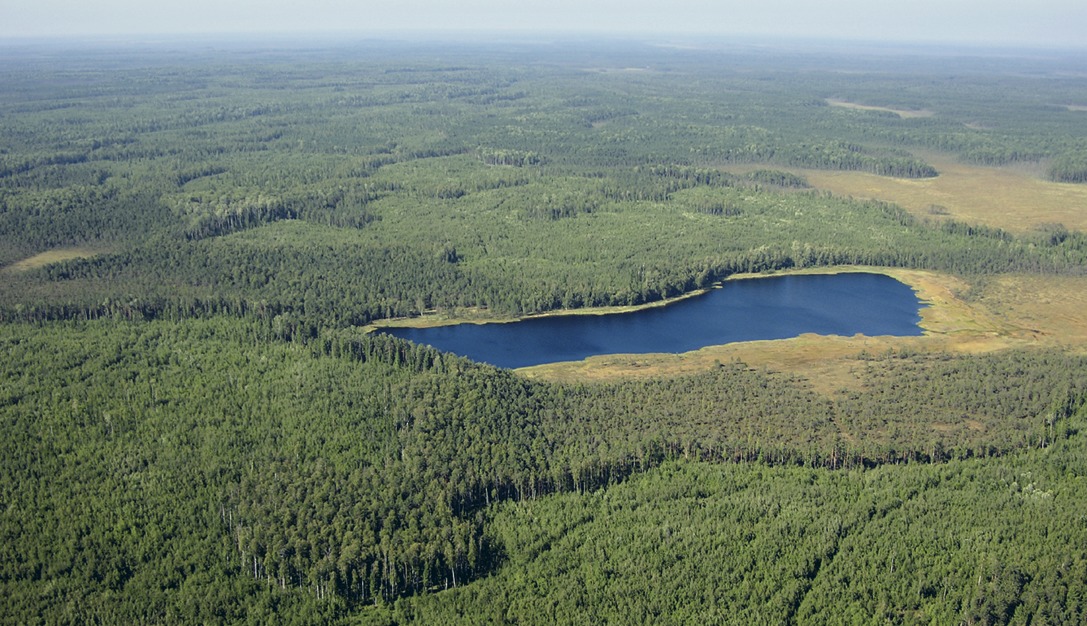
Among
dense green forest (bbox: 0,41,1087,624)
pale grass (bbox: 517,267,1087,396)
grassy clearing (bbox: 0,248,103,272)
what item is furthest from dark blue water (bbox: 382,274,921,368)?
grassy clearing (bbox: 0,248,103,272)

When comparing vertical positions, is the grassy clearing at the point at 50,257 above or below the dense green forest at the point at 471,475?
above

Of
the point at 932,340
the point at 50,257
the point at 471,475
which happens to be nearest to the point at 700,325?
the point at 932,340

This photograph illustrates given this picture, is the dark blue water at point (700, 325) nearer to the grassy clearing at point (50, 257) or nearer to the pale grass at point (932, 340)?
the pale grass at point (932, 340)

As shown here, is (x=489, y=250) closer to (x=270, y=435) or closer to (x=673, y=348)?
(x=673, y=348)

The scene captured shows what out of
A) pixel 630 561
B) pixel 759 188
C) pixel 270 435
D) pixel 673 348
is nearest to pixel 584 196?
pixel 759 188

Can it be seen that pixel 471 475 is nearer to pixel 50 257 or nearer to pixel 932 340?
pixel 932 340

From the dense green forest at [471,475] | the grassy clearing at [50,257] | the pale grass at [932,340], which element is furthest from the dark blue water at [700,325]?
the grassy clearing at [50,257]

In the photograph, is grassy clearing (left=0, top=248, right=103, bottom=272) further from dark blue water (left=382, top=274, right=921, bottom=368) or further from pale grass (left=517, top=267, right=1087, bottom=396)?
pale grass (left=517, top=267, right=1087, bottom=396)
